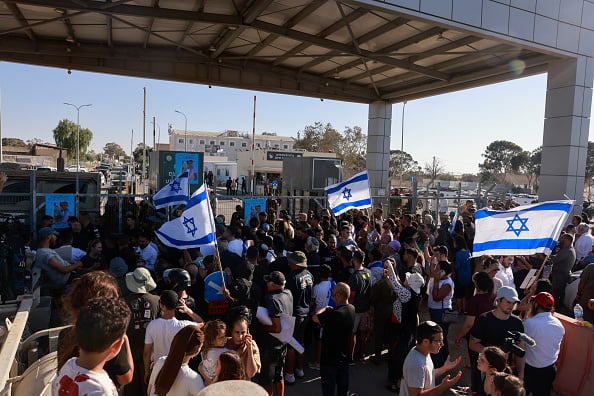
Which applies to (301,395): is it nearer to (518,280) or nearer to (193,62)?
(518,280)

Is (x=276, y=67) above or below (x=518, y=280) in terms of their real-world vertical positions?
above

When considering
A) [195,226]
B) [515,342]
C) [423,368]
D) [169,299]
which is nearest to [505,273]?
[515,342]

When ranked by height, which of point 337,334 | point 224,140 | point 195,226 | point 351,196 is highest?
point 224,140

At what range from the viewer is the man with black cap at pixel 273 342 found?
490 cm

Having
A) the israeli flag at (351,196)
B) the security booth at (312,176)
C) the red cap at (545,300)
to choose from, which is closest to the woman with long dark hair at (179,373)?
the red cap at (545,300)

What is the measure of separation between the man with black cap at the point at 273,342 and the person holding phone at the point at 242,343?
3.44 feet

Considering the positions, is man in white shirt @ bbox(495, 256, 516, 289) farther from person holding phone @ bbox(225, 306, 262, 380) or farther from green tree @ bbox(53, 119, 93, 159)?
green tree @ bbox(53, 119, 93, 159)

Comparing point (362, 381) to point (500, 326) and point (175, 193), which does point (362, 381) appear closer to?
point (500, 326)

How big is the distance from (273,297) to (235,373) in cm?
193

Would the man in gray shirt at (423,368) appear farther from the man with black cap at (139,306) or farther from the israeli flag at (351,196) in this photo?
the israeli flag at (351,196)

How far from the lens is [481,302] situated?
5.41 m

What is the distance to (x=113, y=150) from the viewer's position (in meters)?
154

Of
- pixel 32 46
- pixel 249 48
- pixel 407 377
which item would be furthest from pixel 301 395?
pixel 32 46

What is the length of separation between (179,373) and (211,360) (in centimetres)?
41
